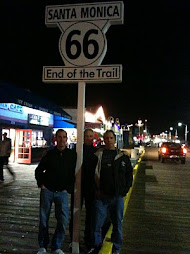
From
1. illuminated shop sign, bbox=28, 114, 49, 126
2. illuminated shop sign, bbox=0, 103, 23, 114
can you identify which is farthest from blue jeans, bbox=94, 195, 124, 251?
illuminated shop sign, bbox=28, 114, 49, 126

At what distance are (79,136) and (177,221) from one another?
375 cm

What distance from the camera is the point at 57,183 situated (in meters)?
4.06

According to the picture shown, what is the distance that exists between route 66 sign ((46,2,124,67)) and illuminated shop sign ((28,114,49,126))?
523 inches

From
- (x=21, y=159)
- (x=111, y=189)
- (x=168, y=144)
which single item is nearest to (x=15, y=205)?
(x=111, y=189)

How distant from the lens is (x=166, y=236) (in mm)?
5730

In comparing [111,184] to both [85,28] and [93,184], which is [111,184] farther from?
[85,28]

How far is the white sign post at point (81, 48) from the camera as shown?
4.24 m

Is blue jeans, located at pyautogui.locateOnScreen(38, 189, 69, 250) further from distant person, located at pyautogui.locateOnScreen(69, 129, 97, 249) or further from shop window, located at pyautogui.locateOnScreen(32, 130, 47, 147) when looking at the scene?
shop window, located at pyautogui.locateOnScreen(32, 130, 47, 147)

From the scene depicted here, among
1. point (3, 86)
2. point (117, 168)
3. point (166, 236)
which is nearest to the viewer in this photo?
point (117, 168)

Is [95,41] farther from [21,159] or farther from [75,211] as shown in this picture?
[21,159]

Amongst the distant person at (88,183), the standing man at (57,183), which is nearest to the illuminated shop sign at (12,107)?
the distant person at (88,183)

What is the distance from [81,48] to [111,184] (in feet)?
6.25

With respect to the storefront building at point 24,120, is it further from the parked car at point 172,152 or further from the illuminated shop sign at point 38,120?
the parked car at point 172,152

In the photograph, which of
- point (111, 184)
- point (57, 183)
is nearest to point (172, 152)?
point (111, 184)
